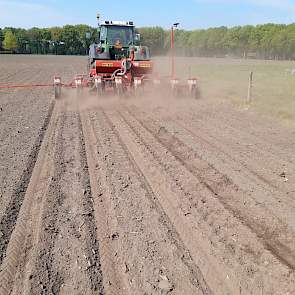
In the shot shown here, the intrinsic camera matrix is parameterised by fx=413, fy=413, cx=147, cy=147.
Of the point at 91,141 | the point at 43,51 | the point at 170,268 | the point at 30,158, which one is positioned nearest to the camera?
the point at 170,268

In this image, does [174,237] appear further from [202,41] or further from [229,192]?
[202,41]

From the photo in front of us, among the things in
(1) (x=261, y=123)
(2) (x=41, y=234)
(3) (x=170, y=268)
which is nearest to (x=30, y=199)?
(2) (x=41, y=234)

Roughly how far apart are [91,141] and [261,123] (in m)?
4.65

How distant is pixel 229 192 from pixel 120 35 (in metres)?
11.7

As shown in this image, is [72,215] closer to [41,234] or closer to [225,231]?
[41,234]

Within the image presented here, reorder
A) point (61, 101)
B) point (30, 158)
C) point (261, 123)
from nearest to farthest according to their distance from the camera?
point (30, 158), point (261, 123), point (61, 101)

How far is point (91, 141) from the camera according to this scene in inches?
334

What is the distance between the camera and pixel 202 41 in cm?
9588

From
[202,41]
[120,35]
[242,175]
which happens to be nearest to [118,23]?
[120,35]

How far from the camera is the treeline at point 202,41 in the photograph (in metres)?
88.8

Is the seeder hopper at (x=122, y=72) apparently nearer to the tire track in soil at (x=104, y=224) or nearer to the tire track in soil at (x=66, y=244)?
the tire track in soil at (x=104, y=224)

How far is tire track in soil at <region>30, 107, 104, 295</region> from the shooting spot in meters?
3.46

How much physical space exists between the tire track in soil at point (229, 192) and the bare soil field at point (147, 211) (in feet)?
0.06

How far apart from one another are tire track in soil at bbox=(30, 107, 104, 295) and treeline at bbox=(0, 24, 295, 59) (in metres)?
86.2
